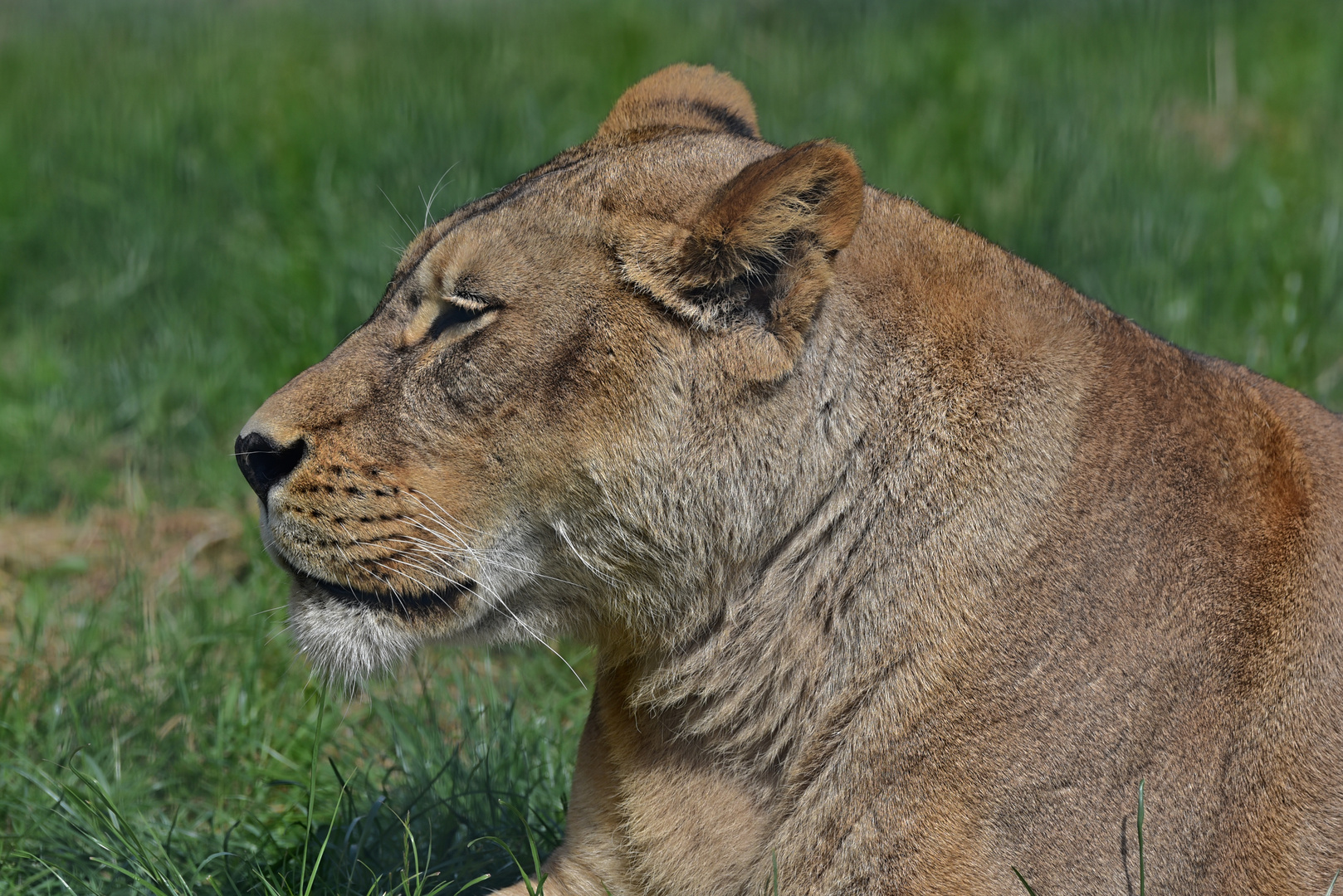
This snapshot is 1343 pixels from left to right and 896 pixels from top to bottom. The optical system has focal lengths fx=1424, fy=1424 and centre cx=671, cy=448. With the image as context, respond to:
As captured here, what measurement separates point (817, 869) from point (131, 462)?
3.60 metres

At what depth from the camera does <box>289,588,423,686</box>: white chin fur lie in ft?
8.79

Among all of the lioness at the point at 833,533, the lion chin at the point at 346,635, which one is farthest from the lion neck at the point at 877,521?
the lion chin at the point at 346,635

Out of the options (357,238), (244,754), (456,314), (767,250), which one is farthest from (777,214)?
(357,238)

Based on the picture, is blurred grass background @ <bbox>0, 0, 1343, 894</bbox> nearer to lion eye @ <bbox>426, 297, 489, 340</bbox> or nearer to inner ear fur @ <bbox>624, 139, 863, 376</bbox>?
lion eye @ <bbox>426, 297, 489, 340</bbox>

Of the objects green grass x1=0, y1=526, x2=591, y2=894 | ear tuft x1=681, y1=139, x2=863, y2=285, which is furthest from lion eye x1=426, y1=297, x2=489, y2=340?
green grass x1=0, y1=526, x2=591, y2=894

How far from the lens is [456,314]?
2.66 meters

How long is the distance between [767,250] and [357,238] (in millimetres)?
3779

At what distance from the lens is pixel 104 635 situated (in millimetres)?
4004

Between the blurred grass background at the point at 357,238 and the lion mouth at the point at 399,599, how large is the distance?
0.46m

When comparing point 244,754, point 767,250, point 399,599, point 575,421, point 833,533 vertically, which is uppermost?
point 767,250

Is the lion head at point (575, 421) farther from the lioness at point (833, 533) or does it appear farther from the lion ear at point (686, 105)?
the lion ear at point (686, 105)

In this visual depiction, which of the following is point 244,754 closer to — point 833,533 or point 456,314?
point 456,314

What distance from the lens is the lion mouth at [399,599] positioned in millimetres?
2652

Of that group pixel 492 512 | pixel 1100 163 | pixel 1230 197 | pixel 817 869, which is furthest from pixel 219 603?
pixel 1230 197
